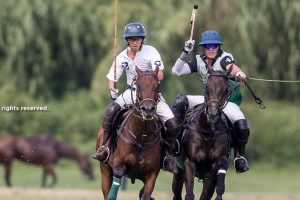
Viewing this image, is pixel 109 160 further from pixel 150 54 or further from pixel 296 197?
pixel 296 197

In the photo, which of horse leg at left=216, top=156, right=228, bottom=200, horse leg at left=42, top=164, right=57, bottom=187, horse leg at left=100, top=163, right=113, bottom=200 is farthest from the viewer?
horse leg at left=42, top=164, right=57, bottom=187

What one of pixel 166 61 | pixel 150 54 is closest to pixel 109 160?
pixel 150 54

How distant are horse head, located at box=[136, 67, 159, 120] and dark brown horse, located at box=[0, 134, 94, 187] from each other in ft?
52.6

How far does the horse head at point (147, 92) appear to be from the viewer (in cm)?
1343

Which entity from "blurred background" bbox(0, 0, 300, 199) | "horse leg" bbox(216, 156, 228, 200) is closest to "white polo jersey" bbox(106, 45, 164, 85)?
"horse leg" bbox(216, 156, 228, 200)

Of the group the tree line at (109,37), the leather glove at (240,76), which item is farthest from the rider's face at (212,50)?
the tree line at (109,37)

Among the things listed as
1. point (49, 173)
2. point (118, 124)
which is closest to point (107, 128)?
point (118, 124)

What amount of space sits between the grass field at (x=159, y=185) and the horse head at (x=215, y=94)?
31.3ft

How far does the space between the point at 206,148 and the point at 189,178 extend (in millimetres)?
469

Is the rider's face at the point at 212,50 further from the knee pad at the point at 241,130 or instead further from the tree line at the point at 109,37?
the tree line at the point at 109,37

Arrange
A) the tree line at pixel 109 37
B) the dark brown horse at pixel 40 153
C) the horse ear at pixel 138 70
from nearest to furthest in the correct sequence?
the horse ear at pixel 138 70 → the dark brown horse at pixel 40 153 → the tree line at pixel 109 37

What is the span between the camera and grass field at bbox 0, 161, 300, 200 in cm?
2502

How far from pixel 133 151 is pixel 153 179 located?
0.44 meters

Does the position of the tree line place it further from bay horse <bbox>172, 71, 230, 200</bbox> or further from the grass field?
bay horse <bbox>172, 71, 230, 200</bbox>
